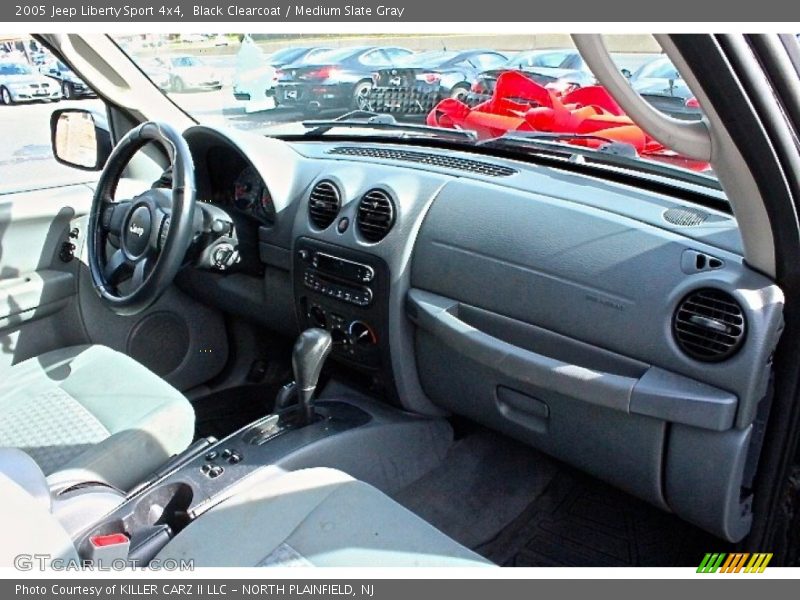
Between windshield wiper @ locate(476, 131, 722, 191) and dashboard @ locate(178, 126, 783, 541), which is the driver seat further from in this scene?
windshield wiper @ locate(476, 131, 722, 191)

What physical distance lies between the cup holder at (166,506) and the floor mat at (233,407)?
101 cm

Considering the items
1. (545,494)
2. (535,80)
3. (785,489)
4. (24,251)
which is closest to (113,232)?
(24,251)

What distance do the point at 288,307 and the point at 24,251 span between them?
934mm

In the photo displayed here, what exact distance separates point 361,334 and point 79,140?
59.0 inches

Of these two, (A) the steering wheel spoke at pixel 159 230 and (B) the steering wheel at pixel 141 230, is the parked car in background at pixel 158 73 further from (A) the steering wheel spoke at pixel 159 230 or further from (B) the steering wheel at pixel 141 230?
(A) the steering wheel spoke at pixel 159 230

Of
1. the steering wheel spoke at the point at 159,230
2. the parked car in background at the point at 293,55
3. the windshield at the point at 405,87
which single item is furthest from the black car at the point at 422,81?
the steering wheel spoke at the point at 159,230

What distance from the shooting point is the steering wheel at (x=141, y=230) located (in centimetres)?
208

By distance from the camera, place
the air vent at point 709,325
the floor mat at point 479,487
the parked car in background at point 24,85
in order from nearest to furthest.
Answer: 1. the air vent at point 709,325
2. the floor mat at point 479,487
3. the parked car in background at point 24,85

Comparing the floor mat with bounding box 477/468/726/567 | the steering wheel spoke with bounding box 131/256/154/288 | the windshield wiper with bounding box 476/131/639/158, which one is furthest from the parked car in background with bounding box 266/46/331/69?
the floor mat with bounding box 477/468/726/567

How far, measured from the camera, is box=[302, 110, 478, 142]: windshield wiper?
7.94ft

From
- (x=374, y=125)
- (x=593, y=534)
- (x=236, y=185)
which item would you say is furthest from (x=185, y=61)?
(x=593, y=534)

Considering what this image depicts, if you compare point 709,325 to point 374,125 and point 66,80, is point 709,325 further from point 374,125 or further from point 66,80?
point 66,80

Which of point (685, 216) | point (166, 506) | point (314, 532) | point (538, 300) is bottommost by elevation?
point (166, 506)

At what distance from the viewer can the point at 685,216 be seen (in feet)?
5.52
